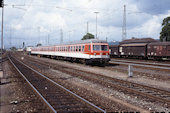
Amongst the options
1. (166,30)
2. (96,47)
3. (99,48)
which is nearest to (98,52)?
(99,48)

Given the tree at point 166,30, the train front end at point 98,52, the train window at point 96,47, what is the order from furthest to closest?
the tree at point 166,30
the train window at point 96,47
the train front end at point 98,52

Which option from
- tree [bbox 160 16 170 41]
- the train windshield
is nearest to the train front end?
the train windshield

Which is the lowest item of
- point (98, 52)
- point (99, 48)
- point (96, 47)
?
point (98, 52)

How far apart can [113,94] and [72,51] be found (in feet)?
57.4

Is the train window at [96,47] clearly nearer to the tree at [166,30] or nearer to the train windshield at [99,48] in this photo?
the train windshield at [99,48]

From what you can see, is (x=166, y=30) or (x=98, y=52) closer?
(x=98, y=52)

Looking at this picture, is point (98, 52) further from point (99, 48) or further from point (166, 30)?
point (166, 30)

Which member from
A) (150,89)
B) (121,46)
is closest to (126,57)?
(121,46)

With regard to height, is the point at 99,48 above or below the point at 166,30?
below

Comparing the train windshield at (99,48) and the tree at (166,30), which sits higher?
the tree at (166,30)

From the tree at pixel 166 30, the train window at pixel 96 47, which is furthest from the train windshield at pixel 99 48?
the tree at pixel 166 30

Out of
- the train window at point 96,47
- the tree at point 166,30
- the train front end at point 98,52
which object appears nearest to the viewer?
the train front end at point 98,52

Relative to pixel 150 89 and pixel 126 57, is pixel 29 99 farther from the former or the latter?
pixel 126 57

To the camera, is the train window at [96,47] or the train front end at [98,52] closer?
the train front end at [98,52]
